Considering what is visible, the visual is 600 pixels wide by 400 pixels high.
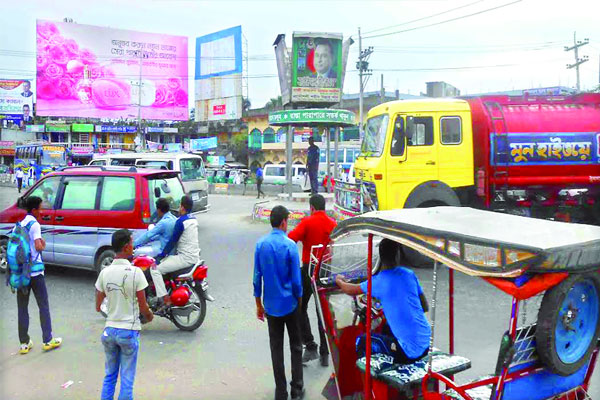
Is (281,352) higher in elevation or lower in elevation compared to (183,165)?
lower

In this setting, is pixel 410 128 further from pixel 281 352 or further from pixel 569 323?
pixel 569 323

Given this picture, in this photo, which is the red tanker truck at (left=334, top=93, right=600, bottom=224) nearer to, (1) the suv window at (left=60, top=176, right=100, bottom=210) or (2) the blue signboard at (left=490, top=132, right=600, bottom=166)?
(2) the blue signboard at (left=490, top=132, right=600, bottom=166)

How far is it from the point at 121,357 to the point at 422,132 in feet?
23.8

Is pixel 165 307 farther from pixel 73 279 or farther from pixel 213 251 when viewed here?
pixel 213 251

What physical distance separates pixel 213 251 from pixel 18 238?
6174 mm

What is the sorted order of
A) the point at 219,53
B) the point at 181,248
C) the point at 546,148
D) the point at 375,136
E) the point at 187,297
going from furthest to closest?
the point at 219,53 < the point at 375,136 < the point at 546,148 < the point at 181,248 < the point at 187,297

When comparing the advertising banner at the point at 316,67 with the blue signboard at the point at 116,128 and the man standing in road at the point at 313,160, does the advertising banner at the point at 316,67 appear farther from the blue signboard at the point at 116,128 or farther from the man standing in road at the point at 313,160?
the blue signboard at the point at 116,128

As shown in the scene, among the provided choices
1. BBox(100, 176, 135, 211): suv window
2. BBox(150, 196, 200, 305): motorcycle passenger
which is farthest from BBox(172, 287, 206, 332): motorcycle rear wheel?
BBox(100, 176, 135, 211): suv window

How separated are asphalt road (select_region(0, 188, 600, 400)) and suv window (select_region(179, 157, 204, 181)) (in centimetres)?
784

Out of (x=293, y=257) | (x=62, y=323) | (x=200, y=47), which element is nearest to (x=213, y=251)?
(x=62, y=323)

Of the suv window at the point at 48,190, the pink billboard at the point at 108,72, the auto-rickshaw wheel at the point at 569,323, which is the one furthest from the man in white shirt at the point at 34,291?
the pink billboard at the point at 108,72

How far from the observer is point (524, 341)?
2.91m

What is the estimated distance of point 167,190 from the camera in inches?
342

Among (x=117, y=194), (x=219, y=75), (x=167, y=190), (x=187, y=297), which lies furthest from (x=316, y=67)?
(x=219, y=75)
